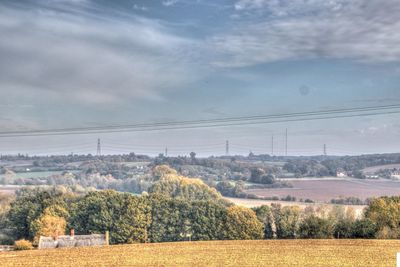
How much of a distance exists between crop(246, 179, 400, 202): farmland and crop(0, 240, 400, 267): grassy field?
5761cm

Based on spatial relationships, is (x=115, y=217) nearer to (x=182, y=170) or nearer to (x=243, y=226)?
(x=243, y=226)

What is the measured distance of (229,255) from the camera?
41.0m

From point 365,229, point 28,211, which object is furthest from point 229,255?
point 28,211

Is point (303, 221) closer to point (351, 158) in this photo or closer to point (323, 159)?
point (351, 158)

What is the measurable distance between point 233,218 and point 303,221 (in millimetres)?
8638

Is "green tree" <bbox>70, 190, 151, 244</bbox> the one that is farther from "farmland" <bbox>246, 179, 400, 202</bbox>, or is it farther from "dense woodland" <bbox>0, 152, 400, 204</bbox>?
"farmland" <bbox>246, 179, 400, 202</bbox>

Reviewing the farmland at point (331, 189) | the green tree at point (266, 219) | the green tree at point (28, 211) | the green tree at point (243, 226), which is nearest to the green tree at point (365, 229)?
the green tree at point (266, 219)

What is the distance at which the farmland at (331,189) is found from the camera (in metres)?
103

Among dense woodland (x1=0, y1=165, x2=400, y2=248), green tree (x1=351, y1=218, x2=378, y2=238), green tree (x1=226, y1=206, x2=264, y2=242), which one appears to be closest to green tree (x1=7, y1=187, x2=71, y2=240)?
dense woodland (x1=0, y1=165, x2=400, y2=248)

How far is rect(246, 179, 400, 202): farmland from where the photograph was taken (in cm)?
10343

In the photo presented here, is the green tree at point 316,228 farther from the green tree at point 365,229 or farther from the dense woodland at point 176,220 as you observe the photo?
the green tree at point 365,229

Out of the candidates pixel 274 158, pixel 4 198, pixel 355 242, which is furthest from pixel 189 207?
pixel 274 158

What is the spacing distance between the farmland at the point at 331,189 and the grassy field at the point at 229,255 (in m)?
57.6

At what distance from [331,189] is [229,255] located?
79.6 meters
